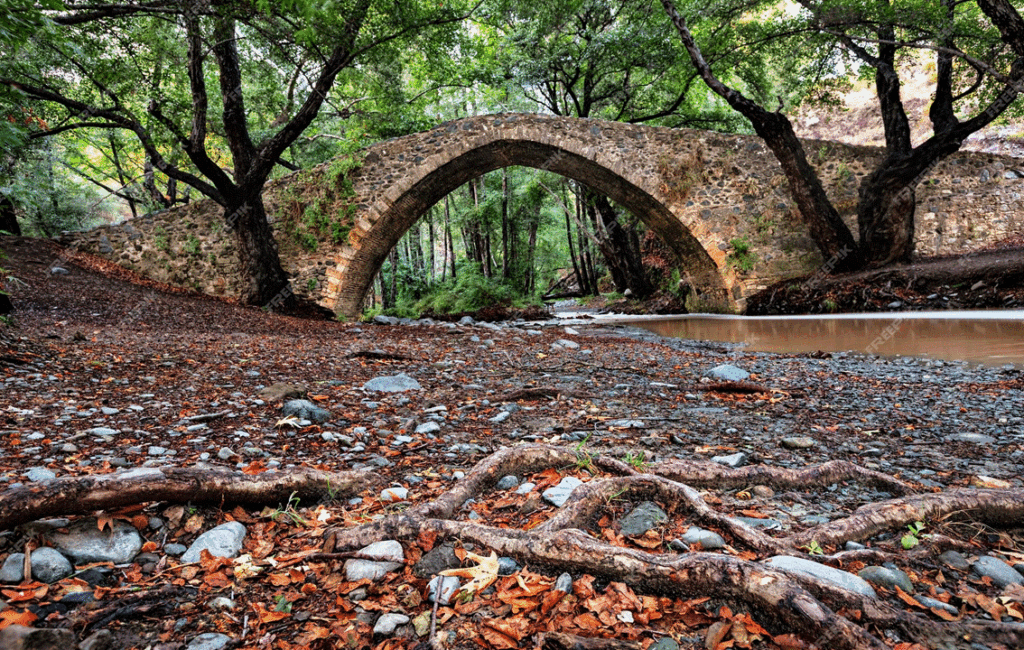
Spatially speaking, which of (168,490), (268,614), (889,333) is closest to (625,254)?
(889,333)

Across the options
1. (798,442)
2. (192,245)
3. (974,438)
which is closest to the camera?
(798,442)

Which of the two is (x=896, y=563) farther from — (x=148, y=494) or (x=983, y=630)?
(x=148, y=494)

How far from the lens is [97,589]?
1.26m

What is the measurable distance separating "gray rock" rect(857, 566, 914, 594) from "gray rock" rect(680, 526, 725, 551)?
0.37 m

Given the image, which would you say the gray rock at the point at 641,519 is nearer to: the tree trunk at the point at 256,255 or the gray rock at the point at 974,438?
the gray rock at the point at 974,438

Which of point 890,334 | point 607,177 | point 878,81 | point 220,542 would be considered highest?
point 878,81

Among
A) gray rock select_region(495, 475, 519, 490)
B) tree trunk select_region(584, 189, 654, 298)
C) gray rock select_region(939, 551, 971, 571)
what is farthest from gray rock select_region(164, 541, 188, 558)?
tree trunk select_region(584, 189, 654, 298)

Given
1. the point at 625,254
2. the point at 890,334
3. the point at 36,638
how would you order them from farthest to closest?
the point at 625,254 < the point at 890,334 < the point at 36,638

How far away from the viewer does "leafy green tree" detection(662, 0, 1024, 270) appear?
9914mm

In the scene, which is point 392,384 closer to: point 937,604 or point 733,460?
point 733,460

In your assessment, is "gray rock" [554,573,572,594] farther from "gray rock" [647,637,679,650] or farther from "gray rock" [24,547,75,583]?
"gray rock" [24,547,75,583]

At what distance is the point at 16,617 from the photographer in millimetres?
1077

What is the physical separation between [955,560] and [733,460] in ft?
3.13

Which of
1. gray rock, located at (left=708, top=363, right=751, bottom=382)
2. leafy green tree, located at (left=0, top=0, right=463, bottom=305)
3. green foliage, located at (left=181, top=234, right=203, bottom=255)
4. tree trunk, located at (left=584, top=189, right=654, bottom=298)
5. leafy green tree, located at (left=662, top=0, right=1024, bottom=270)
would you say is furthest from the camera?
tree trunk, located at (left=584, top=189, right=654, bottom=298)
